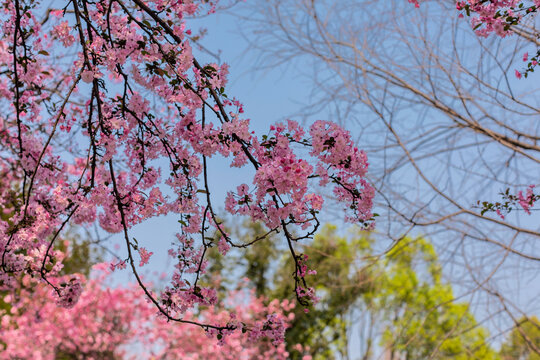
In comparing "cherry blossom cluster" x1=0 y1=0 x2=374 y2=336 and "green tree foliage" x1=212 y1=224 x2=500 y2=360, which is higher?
"green tree foliage" x1=212 y1=224 x2=500 y2=360

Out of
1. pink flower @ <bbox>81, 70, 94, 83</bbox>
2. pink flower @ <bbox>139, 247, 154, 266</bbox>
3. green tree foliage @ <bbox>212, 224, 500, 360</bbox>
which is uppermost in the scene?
green tree foliage @ <bbox>212, 224, 500, 360</bbox>

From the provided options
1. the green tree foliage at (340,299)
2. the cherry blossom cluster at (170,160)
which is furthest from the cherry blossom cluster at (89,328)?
the cherry blossom cluster at (170,160)

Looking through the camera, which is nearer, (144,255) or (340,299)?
(144,255)

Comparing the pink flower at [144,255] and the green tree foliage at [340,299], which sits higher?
the green tree foliage at [340,299]

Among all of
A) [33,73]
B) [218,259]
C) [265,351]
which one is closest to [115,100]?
[33,73]

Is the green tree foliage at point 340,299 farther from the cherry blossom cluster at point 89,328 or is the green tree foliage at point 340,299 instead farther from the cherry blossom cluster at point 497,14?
the cherry blossom cluster at point 497,14

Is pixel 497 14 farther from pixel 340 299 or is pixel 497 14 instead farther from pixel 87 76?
pixel 340 299

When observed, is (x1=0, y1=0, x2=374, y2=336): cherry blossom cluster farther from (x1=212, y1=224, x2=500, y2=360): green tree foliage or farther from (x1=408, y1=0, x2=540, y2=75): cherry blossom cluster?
(x1=212, y1=224, x2=500, y2=360): green tree foliage

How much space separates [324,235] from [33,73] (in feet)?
40.6

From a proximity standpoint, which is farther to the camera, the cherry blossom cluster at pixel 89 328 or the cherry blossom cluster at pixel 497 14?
the cherry blossom cluster at pixel 89 328

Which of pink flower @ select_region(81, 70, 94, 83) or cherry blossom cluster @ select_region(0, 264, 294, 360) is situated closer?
pink flower @ select_region(81, 70, 94, 83)

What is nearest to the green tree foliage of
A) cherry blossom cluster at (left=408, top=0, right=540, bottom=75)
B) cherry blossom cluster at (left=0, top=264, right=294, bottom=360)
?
cherry blossom cluster at (left=0, top=264, right=294, bottom=360)

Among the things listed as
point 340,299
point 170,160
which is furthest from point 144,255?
point 340,299

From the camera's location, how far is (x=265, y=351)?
40.9ft
